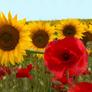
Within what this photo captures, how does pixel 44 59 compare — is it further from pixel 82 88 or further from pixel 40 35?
pixel 40 35

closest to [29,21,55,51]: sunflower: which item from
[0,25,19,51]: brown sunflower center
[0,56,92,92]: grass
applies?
[0,25,19,51]: brown sunflower center

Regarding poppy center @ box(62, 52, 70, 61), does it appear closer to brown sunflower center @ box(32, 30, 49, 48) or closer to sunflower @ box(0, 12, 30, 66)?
sunflower @ box(0, 12, 30, 66)

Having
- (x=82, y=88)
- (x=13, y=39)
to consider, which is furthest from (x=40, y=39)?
(x=82, y=88)

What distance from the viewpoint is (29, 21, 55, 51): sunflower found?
5823mm

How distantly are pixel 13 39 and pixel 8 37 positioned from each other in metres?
0.08

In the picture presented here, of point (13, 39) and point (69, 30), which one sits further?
point (69, 30)

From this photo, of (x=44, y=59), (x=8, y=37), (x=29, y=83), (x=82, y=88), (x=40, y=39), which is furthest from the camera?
(x=40, y=39)

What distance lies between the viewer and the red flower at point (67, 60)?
3.83 feet

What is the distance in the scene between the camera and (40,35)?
6367 mm

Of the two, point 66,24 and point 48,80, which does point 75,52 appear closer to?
point 48,80

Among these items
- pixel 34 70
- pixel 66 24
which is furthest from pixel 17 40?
pixel 66 24

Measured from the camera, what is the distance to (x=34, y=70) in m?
3.52

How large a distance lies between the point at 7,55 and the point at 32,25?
309 centimetres

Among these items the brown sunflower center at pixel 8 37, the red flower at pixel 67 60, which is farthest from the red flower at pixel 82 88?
the brown sunflower center at pixel 8 37
